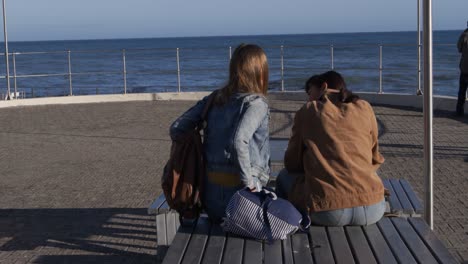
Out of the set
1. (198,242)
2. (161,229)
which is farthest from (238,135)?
(161,229)

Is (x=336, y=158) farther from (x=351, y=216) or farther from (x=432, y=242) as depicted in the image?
(x=432, y=242)

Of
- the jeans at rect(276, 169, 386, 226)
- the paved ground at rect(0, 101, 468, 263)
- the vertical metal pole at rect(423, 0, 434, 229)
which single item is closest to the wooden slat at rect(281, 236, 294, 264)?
the jeans at rect(276, 169, 386, 226)

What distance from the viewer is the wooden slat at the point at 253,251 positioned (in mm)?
3834

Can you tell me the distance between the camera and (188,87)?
136 feet

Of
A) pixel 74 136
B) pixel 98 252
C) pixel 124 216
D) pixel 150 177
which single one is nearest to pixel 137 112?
pixel 74 136

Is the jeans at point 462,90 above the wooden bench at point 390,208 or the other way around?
above

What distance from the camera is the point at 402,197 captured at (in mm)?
5227

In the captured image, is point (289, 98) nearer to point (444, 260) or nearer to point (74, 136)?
point (74, 136)

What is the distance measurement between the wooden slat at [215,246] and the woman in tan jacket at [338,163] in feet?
1.54

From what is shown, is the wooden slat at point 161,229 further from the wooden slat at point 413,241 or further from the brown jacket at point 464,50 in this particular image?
the brown jacket at point 464,50

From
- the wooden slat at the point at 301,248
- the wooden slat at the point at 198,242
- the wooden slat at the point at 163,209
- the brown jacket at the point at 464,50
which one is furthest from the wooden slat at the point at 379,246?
the brown jacket at the point at 464,50

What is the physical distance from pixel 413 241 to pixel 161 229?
82.0 inches

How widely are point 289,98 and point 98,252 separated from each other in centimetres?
1115

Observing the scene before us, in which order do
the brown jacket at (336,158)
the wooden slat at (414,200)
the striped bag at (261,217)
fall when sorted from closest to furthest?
the striped bag at (261,217) → the brown jacket at (336,158) → the wooden slat at (414,200)
